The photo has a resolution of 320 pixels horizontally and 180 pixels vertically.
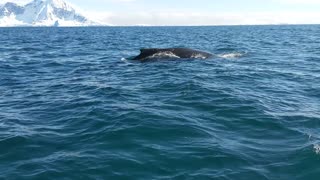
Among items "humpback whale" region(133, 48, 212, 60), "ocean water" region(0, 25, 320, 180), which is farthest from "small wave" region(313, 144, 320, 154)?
"humpback whale" region(133, 48, 212, 60)

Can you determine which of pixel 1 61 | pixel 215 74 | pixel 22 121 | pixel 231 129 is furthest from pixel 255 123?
pixel 1 61

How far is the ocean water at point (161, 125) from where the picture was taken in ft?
31.6

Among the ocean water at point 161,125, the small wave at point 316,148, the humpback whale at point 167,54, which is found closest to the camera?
the ocean water at point 161,125

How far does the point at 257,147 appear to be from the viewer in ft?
35.8

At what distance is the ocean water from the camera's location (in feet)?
31.6

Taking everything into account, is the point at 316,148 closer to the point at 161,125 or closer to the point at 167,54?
the point at 161,125

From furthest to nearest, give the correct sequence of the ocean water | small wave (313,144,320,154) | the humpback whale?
the humpback whale
small wave (313,144,320,154)
the ocean water

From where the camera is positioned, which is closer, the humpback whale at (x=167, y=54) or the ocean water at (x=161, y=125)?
the ocean water at (x=161, y=125)

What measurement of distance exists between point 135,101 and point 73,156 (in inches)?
246

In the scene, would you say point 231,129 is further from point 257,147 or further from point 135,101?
point 135,101

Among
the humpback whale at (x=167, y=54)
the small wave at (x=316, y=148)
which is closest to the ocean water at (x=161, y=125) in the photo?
the small wave at (x=316, y=148)

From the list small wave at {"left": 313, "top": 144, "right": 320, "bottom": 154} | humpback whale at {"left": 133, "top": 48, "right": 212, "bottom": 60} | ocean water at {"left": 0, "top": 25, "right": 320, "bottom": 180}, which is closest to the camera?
ocean water at {"left": 0, "top": 25, "right": 320, "bottom": 180}

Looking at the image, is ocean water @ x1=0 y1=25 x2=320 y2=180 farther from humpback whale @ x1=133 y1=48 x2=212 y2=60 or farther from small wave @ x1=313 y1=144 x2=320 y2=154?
humpback whale @ x1=133 y1=48 x2=212 y2=60

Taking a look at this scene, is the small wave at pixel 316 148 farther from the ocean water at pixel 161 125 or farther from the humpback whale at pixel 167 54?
the humpback whale at pixel 167 54
